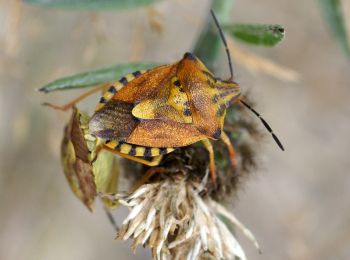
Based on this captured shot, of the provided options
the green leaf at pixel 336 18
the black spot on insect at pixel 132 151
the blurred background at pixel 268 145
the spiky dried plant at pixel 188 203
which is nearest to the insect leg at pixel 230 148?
the spiky dried plant at pixel 188 203

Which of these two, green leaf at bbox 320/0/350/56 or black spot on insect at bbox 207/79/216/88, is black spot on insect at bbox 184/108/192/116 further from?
green leaf at bbox 320/0/350/56

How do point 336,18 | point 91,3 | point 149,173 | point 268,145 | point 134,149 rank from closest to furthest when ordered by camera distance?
point 134,149
point 149,173
point 91,3
point 336,18
point 268,145

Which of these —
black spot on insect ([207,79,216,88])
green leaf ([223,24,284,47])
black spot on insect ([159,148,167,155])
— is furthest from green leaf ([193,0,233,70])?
black spot on insect ([159,148,167,155])

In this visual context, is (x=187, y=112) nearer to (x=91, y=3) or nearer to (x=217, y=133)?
(x=217, y=133)

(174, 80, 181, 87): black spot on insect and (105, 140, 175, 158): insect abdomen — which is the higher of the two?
(174, 80, 181, 87): black spot on insect

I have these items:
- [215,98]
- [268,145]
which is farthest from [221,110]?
[268,145]

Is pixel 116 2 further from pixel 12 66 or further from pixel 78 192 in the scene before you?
pixel 12 66
